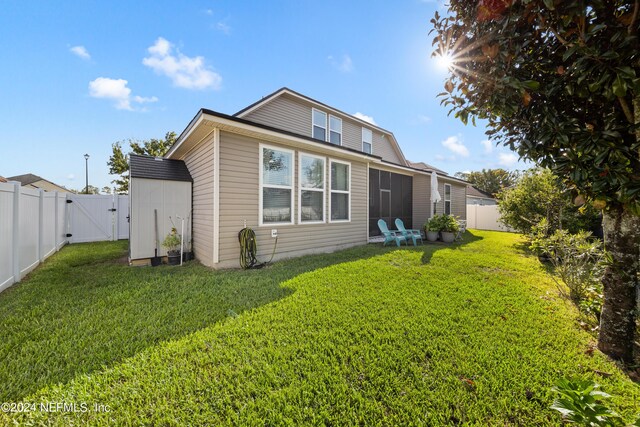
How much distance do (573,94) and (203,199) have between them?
244 inches

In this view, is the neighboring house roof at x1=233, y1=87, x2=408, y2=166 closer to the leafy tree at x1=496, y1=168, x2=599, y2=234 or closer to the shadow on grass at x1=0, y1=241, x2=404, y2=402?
the shadow on grass at x1=0, y1=241, x2=404, y2=402

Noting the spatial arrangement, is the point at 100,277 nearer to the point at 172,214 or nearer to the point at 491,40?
the point at 172,214

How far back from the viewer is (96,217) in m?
9.55

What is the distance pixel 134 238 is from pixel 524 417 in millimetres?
7016

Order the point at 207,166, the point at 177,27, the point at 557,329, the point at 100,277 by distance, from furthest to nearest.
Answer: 1. the point at 177,27
2. the point at 207,166
3. the point at 100,277
4. the point at 557,329

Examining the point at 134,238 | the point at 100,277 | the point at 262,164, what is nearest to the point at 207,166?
the point at 262,164

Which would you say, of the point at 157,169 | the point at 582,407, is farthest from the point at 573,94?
the point at 157,169

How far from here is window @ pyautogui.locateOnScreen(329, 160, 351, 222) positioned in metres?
7.23

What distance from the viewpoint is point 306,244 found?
257 inches

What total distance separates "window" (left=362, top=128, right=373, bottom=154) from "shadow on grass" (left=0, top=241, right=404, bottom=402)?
316 inches

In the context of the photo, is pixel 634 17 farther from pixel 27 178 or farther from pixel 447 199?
pixel 27 178

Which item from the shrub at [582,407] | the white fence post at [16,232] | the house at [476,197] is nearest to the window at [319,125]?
the white fence post at [16,232]

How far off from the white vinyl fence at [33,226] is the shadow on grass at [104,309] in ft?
1.12

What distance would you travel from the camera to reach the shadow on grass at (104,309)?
6.81 feet
